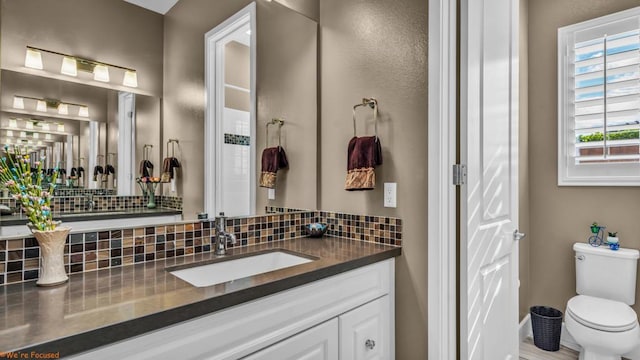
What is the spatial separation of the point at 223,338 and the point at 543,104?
276cm

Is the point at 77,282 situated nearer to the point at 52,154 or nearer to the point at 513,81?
the point at 52,154

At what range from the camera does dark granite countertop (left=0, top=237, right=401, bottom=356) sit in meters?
0.69

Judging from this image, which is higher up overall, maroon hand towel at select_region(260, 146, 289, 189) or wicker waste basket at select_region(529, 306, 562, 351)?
maroon hand towel at select_region(260, 146, 289, 189)

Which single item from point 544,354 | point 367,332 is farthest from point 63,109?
point 544,354

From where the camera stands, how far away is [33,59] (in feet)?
3.61

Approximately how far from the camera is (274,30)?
1.87 meters

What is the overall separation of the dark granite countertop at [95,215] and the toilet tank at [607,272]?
2561 mm

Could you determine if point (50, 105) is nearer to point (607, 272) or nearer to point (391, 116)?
point (391, 116)

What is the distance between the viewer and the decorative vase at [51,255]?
987 mm

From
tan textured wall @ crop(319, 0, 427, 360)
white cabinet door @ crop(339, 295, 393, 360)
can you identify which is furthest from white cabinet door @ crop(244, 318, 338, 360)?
tan textured wall @ crop(319, 0, 427, 360)

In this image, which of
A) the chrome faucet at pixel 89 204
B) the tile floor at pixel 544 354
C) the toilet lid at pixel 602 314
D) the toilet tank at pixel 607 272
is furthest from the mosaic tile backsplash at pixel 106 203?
the toilet tank at pixel 607 272

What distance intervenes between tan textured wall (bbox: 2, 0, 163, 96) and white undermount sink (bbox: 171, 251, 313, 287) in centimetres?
74

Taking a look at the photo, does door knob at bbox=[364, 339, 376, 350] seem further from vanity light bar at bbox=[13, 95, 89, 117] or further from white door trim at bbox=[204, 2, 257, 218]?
vanity light bar at bbox=[13, 95, 89, 117]

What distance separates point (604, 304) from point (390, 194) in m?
1.63
